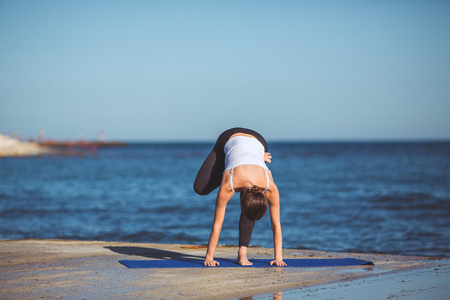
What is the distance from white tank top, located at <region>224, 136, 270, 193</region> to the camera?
5047mm

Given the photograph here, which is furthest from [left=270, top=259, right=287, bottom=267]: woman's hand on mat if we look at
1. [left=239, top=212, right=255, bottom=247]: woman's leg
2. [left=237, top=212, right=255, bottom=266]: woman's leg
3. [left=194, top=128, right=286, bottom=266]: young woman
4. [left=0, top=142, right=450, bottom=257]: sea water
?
[left=0, top=142, right=450, bottom=257]: sea water

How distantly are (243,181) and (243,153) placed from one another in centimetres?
34

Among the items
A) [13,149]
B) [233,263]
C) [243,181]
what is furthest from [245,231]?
[13,149]

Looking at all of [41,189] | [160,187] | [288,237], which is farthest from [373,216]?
[41,189]

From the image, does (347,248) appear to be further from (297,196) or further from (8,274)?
(297,196)

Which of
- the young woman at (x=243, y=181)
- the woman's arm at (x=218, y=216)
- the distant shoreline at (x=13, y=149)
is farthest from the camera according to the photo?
the distant shoreline at (x=13, y=149)

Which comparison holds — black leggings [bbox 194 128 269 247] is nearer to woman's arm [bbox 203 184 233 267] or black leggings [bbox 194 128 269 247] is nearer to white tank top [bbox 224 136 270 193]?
white tank top [bbox 224 136 270 193]

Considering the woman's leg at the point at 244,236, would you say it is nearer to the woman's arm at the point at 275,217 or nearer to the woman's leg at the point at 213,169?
the woman's arm at the point at 275,217

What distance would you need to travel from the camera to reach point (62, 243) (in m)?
7.36

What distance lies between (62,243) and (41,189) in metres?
16.6

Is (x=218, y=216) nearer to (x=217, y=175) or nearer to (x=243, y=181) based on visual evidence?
(x=243, y=181)

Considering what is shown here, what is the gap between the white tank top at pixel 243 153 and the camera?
505 centimetres

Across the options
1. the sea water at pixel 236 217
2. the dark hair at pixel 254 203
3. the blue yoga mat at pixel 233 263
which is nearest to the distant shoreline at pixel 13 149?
the sea water at pixel 236 217

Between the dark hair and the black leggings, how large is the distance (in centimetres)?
66
